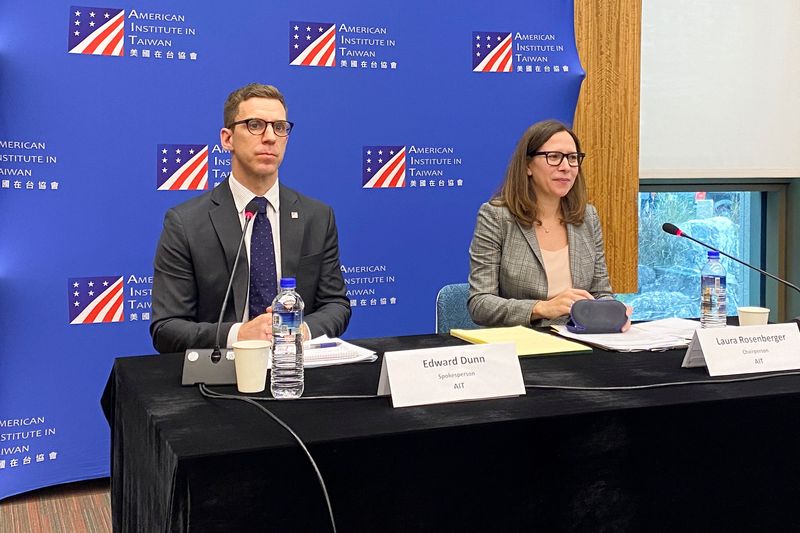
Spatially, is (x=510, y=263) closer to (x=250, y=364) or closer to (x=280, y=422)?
(x=250, y=364)

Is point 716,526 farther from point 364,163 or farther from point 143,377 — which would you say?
point 364,163

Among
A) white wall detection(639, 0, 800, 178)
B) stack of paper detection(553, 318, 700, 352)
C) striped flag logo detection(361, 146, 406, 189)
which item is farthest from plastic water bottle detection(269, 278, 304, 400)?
white wall detection(639, 0, 800, 178)

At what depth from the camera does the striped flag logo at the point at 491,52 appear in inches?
147

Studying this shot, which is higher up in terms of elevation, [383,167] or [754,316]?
[383,167]

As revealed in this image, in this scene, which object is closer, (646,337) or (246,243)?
(646,337)

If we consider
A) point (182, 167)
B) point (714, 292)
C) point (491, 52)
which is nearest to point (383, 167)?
point (491, 52)

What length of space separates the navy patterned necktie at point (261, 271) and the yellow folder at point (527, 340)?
1.77 feet

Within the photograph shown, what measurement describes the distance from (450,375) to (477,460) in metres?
0.20

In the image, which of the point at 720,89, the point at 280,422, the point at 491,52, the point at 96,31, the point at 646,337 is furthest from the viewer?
the point at 720,89

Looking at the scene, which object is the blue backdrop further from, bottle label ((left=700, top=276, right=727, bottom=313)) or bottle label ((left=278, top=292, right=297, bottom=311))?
bottle label ((left=278, top=292, right=297, bottom=311))

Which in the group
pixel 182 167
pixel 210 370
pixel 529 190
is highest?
pixel 182 167

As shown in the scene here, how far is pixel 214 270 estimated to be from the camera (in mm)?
2350

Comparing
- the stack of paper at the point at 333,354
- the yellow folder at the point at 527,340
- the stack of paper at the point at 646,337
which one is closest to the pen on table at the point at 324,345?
the stack of paper at the point at 333,354

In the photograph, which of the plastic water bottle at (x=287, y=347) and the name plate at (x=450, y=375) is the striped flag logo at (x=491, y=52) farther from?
the name plate at (x=450, y=375)
